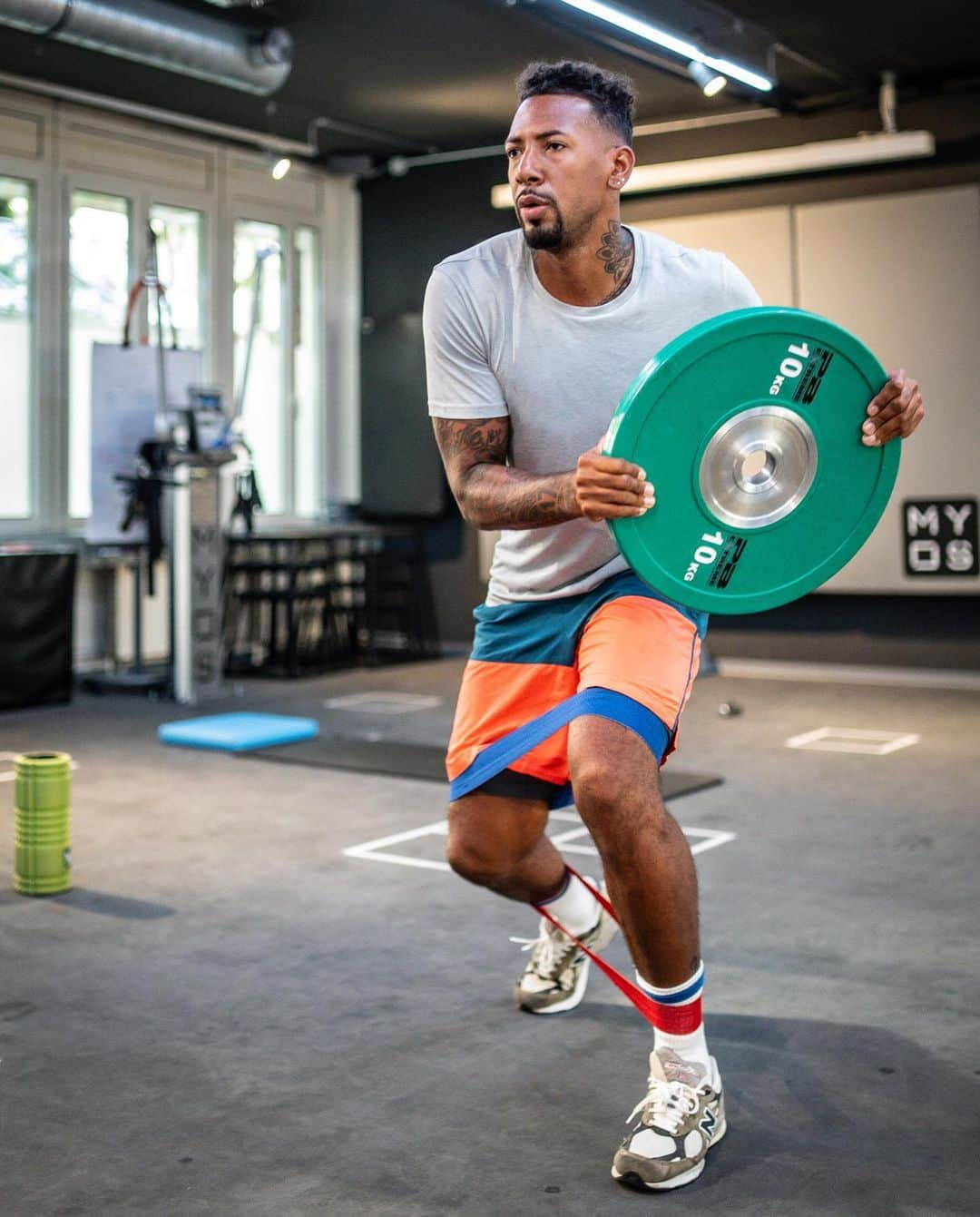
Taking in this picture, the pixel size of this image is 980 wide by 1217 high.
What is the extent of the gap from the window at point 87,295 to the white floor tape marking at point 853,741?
4334 millimetres

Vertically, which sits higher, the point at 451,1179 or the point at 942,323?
the point at 942,323

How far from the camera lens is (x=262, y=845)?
4113 mm

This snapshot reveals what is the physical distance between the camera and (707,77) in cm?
698

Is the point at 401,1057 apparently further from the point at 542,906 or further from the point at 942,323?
the point at 942,323

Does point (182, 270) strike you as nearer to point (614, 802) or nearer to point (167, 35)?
point (167, 35)

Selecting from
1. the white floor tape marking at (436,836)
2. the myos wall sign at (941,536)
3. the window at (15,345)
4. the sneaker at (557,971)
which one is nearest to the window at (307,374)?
the window at (15,345)

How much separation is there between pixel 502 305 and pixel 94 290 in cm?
660

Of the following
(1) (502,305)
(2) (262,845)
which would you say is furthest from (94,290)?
(1) (502,305)

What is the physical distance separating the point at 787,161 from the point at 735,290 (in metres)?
5.91

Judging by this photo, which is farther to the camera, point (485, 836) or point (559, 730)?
point (485, 836)

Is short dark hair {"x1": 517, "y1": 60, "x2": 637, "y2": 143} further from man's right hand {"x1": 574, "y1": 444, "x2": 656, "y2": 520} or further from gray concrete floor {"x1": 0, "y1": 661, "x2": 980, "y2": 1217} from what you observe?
gray concrete floor {"x1": 0, "y1": 661, "x2": 980, "y2": 1217}

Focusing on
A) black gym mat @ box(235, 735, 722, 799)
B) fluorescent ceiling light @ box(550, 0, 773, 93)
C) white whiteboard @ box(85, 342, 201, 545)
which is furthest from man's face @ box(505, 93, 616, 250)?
white whiteboard @ box(85, 342, 201, 545)

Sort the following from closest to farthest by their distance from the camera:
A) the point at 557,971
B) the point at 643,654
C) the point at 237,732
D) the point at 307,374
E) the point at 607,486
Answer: the point at 607,486 → the point at 643,654 → the point at 557,971 → the point at 237,732 → the point at 307,374

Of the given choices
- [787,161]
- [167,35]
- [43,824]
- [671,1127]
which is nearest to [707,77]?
[787,161]
